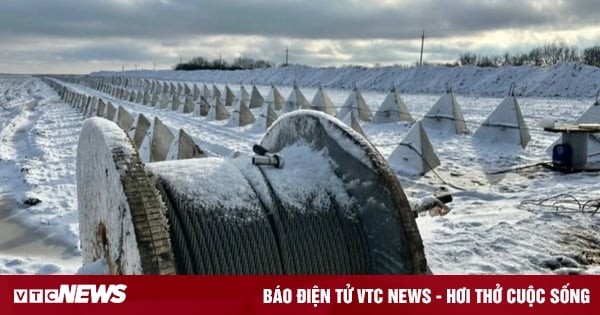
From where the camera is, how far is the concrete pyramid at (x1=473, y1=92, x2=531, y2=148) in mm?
13328

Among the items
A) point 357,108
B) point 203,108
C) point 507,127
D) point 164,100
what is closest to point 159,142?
point 507,127

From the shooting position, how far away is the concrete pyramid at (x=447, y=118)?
15289mm

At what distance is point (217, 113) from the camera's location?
2030cm

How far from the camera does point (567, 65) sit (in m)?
37.2

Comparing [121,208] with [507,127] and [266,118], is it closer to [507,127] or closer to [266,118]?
[507,127]

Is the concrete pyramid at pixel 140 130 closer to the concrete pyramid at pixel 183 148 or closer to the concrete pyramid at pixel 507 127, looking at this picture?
the concrete pyramid at pixel 183 148

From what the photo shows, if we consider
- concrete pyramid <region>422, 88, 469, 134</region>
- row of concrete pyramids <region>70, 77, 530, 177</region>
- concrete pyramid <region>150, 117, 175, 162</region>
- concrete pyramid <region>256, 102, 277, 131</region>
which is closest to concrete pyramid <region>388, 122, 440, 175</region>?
row of concrete pyramids <region>70, 77, 530, 177</region>

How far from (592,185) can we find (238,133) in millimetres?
10514

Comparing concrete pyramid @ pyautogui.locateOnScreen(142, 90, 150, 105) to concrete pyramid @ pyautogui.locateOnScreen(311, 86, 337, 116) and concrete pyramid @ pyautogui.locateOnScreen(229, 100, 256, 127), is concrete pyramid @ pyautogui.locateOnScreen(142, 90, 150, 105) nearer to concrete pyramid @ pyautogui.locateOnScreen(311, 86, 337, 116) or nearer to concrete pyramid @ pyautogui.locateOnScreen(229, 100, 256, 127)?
concrete pyramid @ pyautogui.locateOnScreen(229, 100, 256, 127)

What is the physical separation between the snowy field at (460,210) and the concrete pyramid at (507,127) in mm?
353

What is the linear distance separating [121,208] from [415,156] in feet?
27.1

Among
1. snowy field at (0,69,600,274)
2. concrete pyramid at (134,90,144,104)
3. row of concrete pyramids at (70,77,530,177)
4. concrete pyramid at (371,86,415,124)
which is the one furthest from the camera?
concrete pyramid at (134,90,144,104)

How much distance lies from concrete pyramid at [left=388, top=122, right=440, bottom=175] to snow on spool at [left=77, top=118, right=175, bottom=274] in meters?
7.54

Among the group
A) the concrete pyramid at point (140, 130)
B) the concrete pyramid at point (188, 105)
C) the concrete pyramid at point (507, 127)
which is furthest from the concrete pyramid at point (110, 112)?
the concrete pyramid at point (507, 127)
